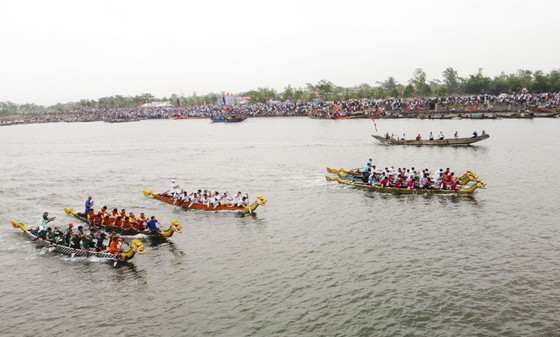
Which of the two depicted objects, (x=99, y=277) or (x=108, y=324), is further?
(x=99, y=277)

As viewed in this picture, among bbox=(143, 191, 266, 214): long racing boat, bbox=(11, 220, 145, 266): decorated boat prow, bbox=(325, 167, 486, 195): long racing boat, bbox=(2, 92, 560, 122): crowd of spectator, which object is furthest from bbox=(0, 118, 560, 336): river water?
bbox=(2, 92, 560, 122): crowd of spectator

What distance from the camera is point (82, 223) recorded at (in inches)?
1296

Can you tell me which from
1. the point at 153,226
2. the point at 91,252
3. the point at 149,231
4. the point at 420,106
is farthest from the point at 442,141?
the point at 420,106

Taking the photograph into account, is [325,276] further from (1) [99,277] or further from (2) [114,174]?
(2) [114,174]

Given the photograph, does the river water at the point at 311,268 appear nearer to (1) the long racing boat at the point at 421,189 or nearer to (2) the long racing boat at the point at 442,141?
(1) the long racing boat at the point at 421,189

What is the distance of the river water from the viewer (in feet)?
61.1

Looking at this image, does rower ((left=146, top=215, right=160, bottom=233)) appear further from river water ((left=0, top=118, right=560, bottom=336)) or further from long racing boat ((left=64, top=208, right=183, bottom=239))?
river water ((left=0, top=118, right=560, bottom=336))

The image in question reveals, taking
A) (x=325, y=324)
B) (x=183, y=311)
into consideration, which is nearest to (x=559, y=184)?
(x=325, y=324)

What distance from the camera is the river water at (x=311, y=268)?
18.6 m

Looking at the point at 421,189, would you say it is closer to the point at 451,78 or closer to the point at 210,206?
the point at 210,206

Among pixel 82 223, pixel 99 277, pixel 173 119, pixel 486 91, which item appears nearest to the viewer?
pixel 99 277

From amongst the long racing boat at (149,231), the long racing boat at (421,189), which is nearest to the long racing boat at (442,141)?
the long racing boat at (421,189)

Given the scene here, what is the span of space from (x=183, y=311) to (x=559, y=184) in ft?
122

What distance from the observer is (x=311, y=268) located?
23.6 metres
